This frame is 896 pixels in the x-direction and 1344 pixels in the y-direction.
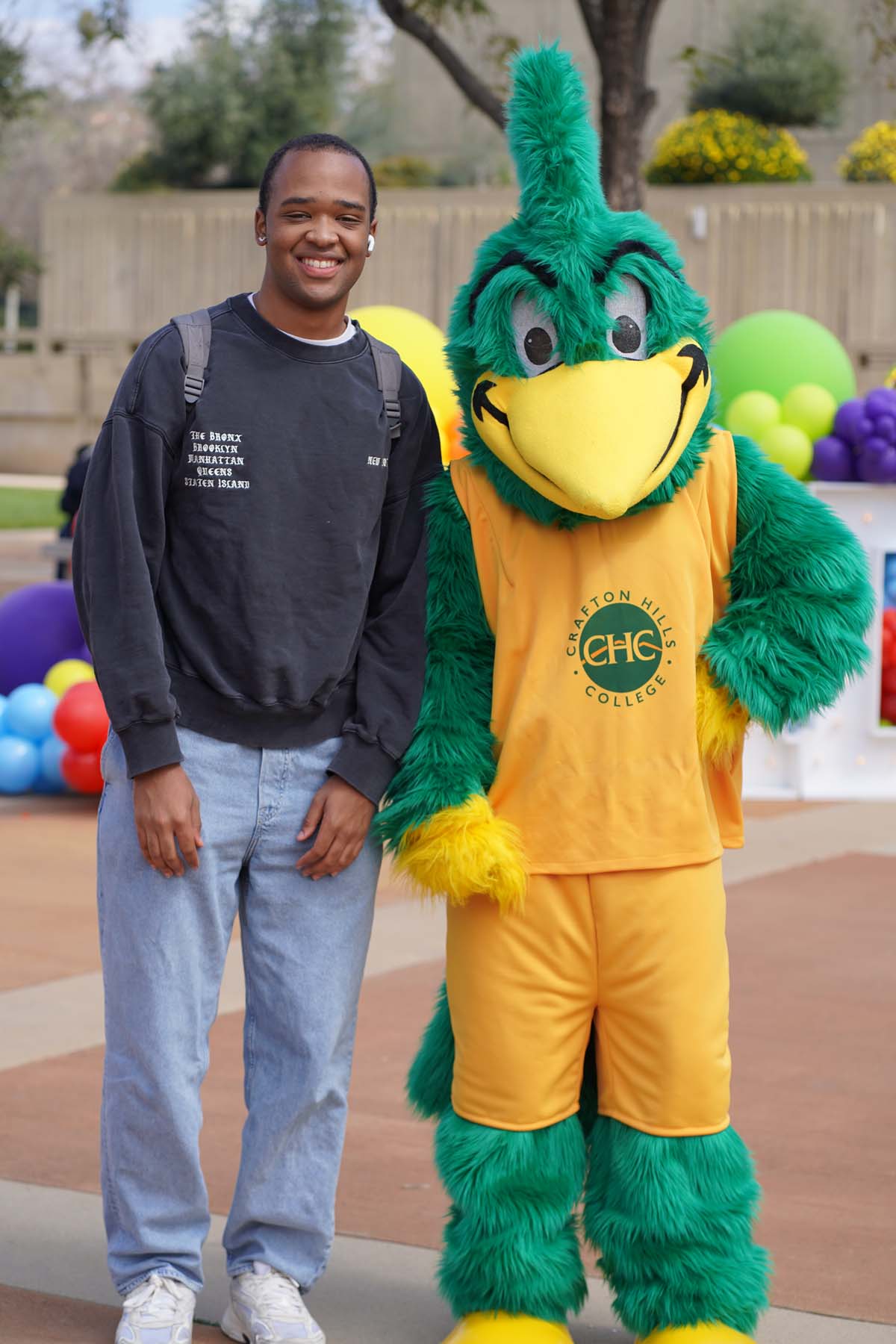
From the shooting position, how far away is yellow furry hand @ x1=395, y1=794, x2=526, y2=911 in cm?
274

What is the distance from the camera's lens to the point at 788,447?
27.8 ft

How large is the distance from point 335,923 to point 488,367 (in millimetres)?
980

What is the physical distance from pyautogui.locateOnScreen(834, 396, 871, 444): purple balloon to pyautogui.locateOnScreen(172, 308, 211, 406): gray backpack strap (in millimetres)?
6180

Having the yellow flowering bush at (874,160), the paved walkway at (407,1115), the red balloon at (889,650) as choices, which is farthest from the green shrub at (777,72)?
the paved walkway at (407,1115)

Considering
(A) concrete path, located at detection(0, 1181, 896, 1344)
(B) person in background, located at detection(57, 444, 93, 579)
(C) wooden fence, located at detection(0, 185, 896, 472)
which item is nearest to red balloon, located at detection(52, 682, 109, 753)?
(B) person in background, located at detection(57, 444, 93, 579)

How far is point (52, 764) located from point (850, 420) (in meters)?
4.30

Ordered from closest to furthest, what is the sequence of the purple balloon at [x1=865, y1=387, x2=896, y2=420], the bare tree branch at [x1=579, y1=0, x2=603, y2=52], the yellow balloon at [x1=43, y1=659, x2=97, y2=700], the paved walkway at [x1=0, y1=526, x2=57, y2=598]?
the purple balloon at [x1=865, y1=387, x2=896, y2=420] → the yellow balloon at [x1=43, y1=659, x2=97, y2=700] → the bare tree branch at [x1=579, y1=0, x2=603, y2=52] → the paved walkway at [x1=0, y1=526, x2=57, y2=598]

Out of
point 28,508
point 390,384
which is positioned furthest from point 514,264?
point 28,508

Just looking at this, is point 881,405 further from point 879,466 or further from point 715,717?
point 715,717

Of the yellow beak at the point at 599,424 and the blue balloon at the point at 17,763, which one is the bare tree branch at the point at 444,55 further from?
the yellow beak at the point at 599,424

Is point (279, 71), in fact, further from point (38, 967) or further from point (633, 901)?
point (633, 901)

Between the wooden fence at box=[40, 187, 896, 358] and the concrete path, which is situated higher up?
the wooden fence at box=[40, 187, 896, 358]

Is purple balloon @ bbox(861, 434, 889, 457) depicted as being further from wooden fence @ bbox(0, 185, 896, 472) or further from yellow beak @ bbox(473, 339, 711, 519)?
wooden fence @ bbox(0, 185, 896, 472)

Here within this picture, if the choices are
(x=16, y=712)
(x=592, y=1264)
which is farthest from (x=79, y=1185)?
(x=16, y=712)
